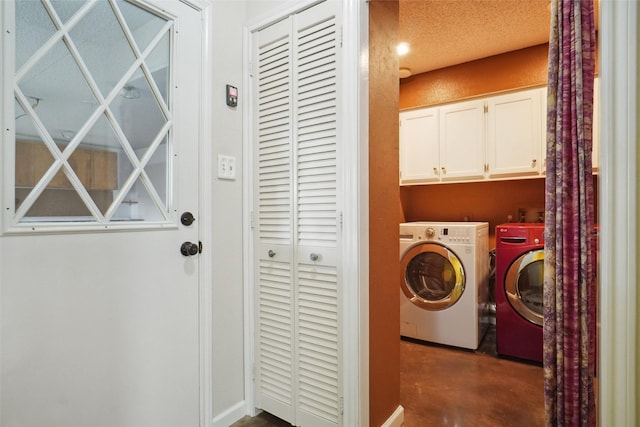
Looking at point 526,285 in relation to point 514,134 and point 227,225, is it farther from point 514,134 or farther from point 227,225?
point 227,225

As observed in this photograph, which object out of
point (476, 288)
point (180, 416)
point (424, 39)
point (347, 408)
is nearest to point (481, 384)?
point (476, 288)

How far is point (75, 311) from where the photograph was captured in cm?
121

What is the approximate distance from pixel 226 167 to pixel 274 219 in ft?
1.19

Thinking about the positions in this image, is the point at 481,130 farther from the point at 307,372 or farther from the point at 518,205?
the point at 307,372

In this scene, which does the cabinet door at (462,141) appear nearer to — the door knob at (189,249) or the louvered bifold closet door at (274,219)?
the louvered bifold closet door at (274,219)

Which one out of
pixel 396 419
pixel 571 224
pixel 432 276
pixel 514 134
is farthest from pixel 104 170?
pixel 514 134

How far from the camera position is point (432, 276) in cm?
288

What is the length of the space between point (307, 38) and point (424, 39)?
64.3 inches

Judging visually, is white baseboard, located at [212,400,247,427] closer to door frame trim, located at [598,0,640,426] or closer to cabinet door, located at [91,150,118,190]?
cabinet door, located at [91,150,118,190]

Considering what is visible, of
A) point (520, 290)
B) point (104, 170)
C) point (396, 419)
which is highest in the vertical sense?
point (104, 170)

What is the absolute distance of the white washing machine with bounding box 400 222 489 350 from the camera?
2.66 m

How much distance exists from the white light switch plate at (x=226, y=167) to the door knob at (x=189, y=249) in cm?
37

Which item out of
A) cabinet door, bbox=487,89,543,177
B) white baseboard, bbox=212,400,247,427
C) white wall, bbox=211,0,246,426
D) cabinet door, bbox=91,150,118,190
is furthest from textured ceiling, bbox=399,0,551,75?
white baseboard, bbox=212,400,247,427

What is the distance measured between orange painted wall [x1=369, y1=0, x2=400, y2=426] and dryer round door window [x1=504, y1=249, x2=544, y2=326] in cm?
130
